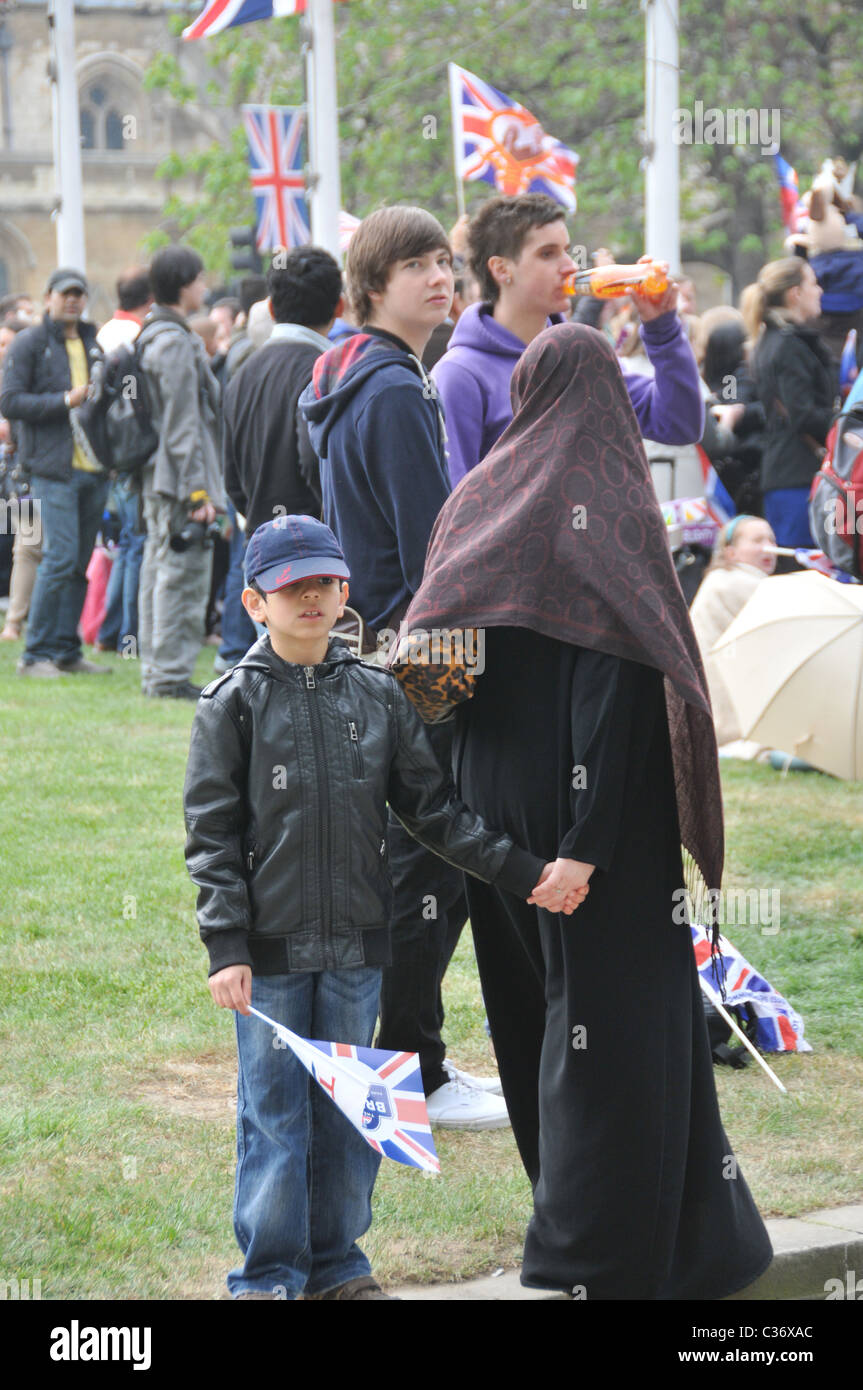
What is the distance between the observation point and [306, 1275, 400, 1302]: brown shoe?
3.73m

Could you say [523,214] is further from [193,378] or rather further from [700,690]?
[193,378]

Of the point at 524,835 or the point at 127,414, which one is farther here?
the point at 127,414

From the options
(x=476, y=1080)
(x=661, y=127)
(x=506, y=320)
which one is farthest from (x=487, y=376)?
(x=661, y=127)

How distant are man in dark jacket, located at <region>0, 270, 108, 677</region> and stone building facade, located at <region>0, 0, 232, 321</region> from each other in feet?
132

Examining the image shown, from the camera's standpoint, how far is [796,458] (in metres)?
10.8

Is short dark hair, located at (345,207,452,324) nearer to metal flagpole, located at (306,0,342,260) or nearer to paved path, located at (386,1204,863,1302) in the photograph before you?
paved path, located at (386,1204,863,1302)

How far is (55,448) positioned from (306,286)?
5.17 metres

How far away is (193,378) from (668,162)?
4.47 meters

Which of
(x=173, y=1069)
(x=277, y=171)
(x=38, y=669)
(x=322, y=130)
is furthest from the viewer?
(x=277, y=171)

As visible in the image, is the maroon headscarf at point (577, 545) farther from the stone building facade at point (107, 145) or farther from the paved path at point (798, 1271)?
the stone building facade at point (107, 145)

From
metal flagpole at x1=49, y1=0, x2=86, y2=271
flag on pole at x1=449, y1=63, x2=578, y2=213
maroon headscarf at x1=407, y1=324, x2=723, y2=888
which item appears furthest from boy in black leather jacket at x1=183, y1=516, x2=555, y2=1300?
metal flagpole at x1=49, y1=0, x2=86, y2=271

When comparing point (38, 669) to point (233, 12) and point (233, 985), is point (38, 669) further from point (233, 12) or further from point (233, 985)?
point (233, 985)

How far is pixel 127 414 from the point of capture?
432 inches

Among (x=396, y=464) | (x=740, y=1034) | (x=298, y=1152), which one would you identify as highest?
(x=396, y=464)
